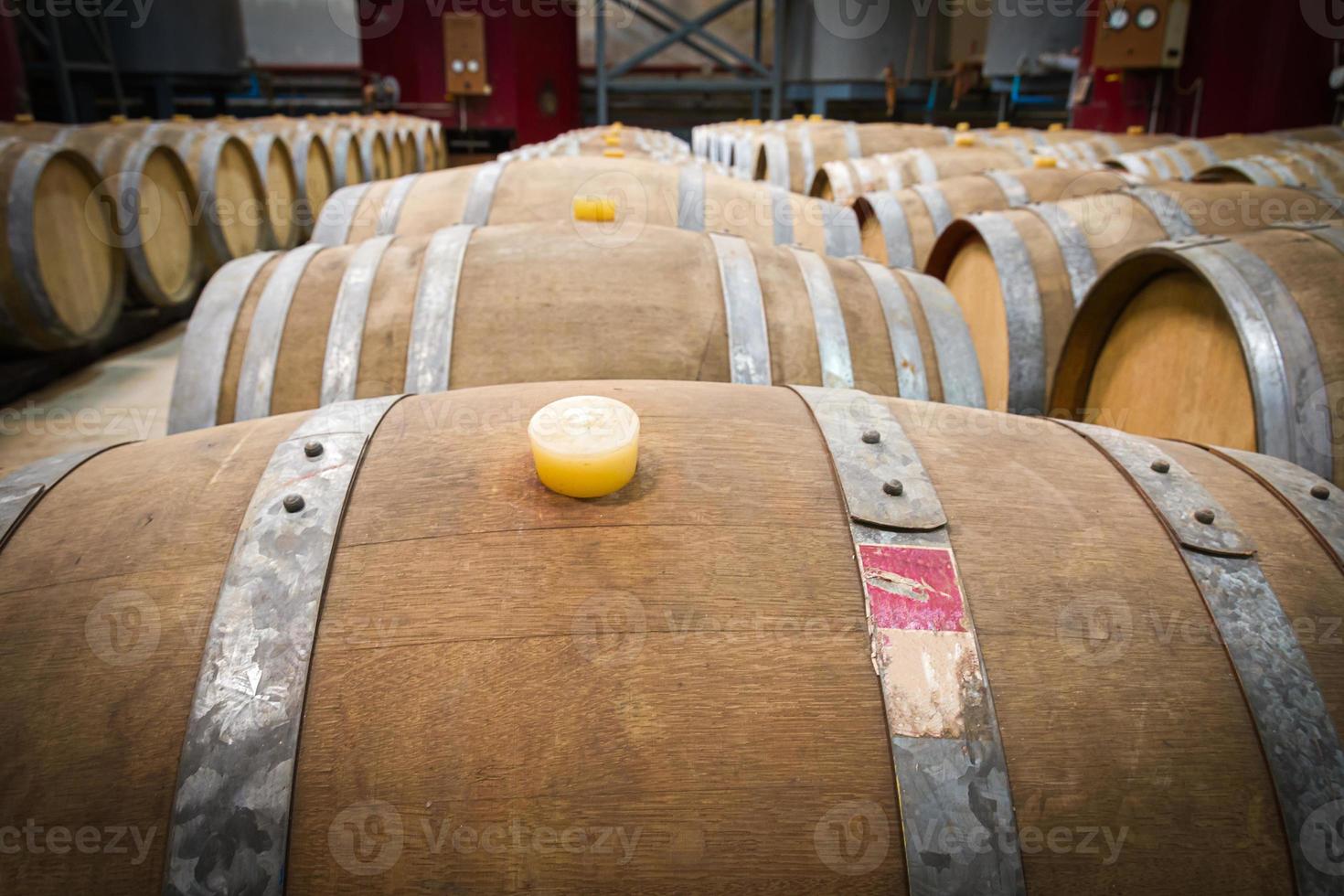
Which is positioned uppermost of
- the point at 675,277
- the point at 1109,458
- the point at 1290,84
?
the point at 1290,84

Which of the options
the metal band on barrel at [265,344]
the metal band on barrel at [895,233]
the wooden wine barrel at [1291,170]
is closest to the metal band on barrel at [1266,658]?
the metal band on barrel at [265,344]

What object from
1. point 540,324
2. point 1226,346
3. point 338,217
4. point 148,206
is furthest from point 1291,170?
point 148,206

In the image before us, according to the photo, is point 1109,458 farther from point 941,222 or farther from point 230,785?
point 941,222

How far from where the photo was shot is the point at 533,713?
843 millimetres

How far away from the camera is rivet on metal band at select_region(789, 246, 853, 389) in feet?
6.25

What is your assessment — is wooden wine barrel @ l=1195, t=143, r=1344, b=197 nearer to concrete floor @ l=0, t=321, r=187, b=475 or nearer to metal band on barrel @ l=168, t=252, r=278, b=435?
metal band on barrel @ l=168, t=252, r=278, b=435

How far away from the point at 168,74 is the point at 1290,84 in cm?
1616

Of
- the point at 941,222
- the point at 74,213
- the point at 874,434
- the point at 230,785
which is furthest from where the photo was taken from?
the point at 74,213

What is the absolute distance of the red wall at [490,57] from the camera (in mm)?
14156

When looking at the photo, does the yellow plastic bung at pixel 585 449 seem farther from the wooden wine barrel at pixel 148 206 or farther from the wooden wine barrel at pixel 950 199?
the wooden wine barrel at pixel 148 206

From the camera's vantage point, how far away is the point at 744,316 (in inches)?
76.2

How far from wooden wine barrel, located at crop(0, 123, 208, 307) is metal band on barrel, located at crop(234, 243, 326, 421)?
330 centimetres

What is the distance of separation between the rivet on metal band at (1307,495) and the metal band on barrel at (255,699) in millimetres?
1282

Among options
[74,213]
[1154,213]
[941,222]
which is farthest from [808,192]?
[74,213]
